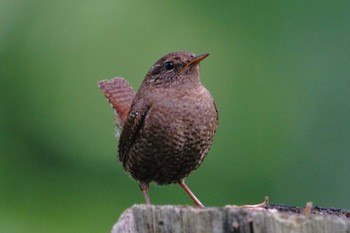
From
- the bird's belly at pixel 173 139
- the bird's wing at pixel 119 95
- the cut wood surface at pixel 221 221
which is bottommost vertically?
the cut wood surface at pixel 221 221

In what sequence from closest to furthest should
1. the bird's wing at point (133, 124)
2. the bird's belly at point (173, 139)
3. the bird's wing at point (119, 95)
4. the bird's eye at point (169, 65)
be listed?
1. the bird's belly at point (173, 139)
2. the bird's wing at point (133, 124)
3. the bird's eye at point (169, 65)
4. the bird's wing at point (119, 95)

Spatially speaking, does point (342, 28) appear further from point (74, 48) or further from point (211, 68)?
point (74, 48)

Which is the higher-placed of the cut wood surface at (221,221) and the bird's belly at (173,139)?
the bird's belly at (173,139)

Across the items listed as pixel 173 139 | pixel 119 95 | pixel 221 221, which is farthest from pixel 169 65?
pixel 221 221

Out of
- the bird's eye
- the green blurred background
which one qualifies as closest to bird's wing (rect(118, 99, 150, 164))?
the bird's eye

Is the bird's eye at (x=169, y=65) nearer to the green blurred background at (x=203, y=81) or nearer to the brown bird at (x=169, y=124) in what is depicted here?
the brown bird at (x=169, y=124)

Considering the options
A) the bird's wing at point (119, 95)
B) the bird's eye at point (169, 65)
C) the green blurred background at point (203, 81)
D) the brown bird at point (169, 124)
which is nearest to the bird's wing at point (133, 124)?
the brown bird at point (169, 124)

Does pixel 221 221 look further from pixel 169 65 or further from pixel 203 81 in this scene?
pixel 203 81

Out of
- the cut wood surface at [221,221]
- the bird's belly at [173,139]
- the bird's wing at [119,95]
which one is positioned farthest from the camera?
the bird's wing at [119,95]
